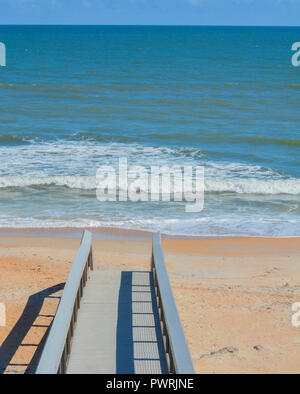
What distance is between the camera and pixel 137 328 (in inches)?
299

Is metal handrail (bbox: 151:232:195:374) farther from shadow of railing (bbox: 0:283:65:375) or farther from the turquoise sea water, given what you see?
the turquoise sea water

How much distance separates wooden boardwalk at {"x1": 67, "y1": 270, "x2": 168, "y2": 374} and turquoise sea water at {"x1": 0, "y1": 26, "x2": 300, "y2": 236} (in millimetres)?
6224

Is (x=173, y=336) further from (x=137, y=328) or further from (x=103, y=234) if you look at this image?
(x=103, y=234)

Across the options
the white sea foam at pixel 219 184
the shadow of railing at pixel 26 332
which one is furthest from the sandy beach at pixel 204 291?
the white sea foam at pixel 219 184

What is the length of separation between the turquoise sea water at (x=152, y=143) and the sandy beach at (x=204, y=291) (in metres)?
1.34

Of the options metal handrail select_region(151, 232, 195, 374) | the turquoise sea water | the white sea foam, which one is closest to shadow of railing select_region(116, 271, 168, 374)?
metal handrail select_region(151, 232, 195, 374)

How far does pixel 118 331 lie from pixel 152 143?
19.4 m

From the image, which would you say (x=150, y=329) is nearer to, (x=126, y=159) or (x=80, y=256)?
(x=80, y=256)

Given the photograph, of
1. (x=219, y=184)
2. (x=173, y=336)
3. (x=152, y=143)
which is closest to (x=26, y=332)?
(x=173, y=336)

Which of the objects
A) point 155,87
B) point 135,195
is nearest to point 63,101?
point 155,87

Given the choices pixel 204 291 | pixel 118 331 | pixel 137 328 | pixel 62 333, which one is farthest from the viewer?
pixel 204 291

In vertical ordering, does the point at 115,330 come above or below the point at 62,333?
below

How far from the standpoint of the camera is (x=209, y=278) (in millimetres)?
11961

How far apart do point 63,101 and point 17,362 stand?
31302 millimetres
